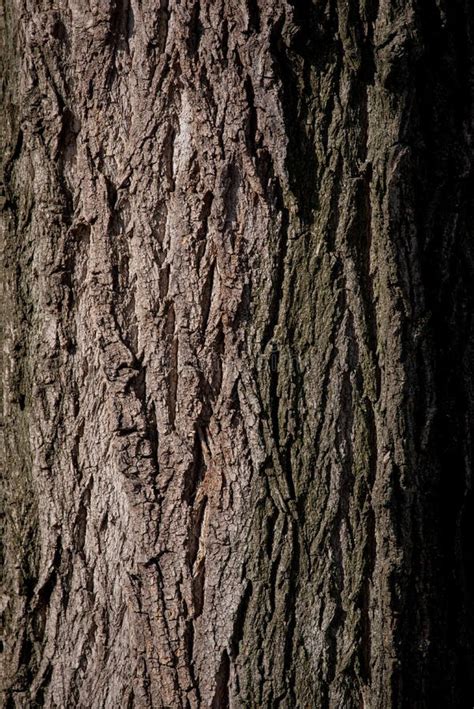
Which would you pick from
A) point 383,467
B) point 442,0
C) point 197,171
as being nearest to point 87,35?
point 197,171

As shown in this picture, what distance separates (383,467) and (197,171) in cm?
92

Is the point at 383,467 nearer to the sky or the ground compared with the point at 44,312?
nearer to the ground

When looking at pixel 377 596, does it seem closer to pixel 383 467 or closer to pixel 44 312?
pixel 383 467

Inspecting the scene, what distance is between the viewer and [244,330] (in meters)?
1.85

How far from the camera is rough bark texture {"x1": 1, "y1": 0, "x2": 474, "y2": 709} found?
1.82m

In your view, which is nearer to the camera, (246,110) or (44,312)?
(246,110)

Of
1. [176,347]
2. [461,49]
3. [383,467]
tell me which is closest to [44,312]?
[176,347]

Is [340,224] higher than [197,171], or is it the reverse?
[197,171]

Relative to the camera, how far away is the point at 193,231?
1831 millimetres

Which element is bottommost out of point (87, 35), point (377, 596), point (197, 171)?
point (377, 596)

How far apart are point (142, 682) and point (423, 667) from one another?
0.78m

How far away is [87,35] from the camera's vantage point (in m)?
1.83

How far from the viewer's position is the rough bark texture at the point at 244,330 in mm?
1816

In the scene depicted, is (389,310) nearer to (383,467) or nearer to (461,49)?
(383,467)
